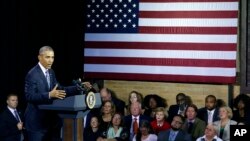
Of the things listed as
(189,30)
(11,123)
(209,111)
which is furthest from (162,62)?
(11,123)

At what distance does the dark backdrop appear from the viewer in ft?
25.7

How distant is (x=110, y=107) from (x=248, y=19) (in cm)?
296

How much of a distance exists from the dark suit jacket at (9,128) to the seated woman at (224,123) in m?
2.84

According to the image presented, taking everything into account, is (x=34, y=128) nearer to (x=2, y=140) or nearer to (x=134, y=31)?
(x=2, y=140)

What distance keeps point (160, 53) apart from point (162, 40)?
0.77 feet

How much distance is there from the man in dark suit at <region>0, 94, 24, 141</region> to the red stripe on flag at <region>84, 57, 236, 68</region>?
2.38 metres

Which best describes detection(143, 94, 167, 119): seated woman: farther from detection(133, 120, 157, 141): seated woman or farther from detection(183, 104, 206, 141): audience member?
detection(133, 120, 157, 141): seated woman

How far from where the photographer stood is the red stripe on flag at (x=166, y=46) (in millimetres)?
8492

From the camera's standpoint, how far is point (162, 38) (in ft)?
29.0

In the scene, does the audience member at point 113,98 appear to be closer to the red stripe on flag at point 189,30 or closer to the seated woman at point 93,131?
the seated woman at point 93,131

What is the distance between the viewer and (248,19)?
862 cm

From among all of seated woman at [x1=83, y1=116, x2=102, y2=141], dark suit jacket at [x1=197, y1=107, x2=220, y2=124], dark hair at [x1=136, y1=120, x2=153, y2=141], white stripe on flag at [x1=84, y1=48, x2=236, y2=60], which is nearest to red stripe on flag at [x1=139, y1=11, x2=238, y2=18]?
white stripe on flag at [x1=84, y1=48, x2=236, y2=60]

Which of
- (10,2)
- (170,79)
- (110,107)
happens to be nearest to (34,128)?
(110,107)

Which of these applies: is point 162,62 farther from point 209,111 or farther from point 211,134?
point 211,134
